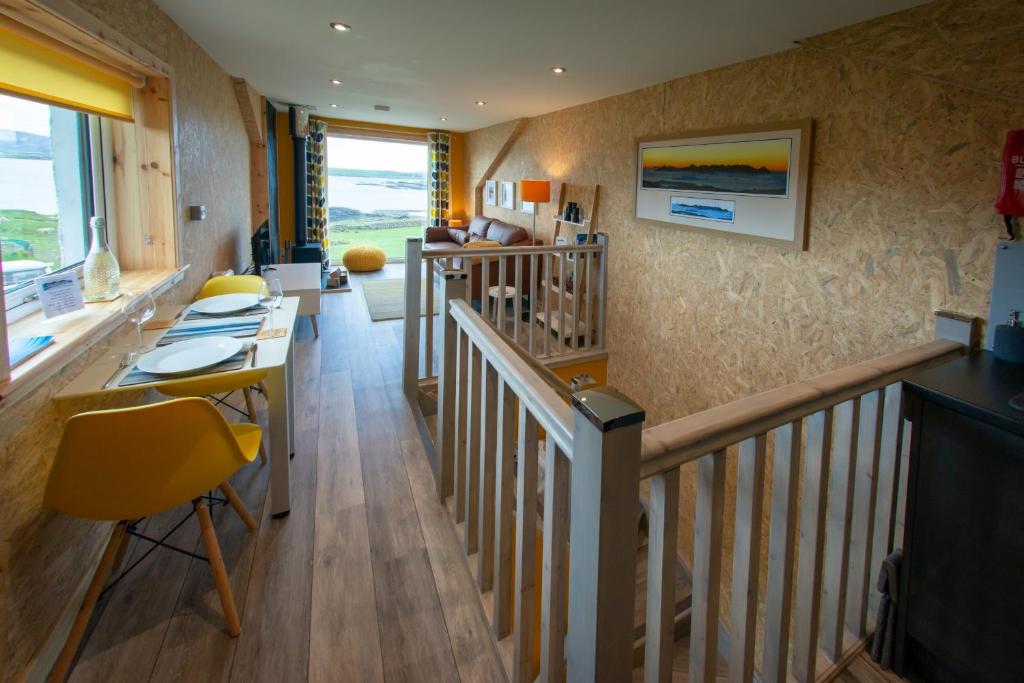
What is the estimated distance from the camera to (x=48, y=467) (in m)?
1.58

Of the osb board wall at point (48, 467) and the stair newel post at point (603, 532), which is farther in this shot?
the osb board wall at point (48, 467)

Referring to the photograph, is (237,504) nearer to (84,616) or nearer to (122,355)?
(84,616)

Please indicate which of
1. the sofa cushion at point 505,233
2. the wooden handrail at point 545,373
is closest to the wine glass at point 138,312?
the wooden handrail at point 545,373

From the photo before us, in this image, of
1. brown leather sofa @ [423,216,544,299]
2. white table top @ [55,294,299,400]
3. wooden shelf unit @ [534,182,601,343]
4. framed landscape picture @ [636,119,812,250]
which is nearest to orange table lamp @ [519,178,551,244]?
wooden shelf unit @ [534,182,601,343]

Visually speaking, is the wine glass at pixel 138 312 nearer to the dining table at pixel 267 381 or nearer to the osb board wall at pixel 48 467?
the dining table at pixel 267 381

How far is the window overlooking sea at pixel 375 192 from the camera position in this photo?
8.96 meters

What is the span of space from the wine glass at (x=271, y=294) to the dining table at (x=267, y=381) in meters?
0.20

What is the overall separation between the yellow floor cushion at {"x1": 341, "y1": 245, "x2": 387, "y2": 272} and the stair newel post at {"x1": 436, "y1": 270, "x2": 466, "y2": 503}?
255 inches

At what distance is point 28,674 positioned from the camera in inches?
53.1

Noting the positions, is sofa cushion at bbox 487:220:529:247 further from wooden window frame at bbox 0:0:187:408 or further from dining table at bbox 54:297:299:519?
dining table at bbox 54:297:299:519

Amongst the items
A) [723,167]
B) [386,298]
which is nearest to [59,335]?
[723,167]

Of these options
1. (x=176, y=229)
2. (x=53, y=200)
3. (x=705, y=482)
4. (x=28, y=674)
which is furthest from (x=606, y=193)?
(x=28, y=674)

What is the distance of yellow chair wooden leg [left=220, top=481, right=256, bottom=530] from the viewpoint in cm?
187

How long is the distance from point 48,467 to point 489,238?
604cm
